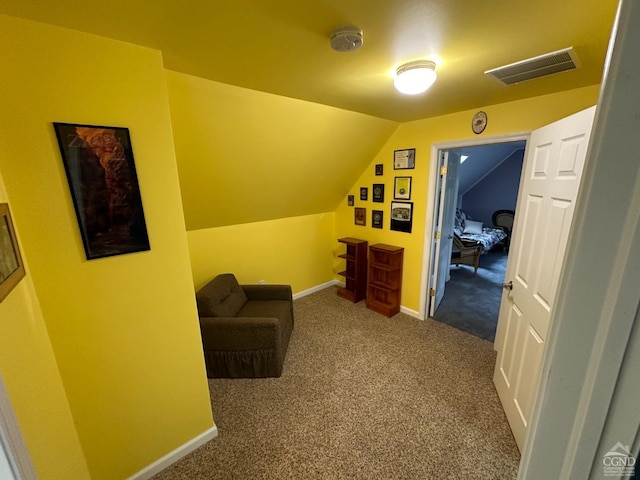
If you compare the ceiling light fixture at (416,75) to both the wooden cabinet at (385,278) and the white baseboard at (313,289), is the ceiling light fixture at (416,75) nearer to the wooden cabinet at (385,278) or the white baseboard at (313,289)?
the wooden cabinet at (385,278)

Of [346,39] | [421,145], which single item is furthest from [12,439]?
[421,145]

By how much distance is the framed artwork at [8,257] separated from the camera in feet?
2.78

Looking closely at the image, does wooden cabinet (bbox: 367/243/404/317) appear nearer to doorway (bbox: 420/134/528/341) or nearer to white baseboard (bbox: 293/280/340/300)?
doorway (bbox: 420/134/528/341)

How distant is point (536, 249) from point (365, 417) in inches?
64.8

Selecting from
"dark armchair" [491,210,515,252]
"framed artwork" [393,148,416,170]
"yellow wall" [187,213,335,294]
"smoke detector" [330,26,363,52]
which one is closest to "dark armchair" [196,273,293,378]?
"yellow wall" [187,213,335,294]

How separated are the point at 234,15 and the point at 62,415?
192 cm

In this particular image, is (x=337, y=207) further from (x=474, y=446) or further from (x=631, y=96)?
(x=631, y=96)

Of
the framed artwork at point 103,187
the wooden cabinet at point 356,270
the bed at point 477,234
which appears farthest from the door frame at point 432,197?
the framed artwork at point 103,187

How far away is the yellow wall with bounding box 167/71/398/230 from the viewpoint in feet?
6.05

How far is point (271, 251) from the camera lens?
11.6ft

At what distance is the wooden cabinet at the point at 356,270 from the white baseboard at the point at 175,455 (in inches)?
92.7

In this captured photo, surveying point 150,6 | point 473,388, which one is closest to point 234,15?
point 150,6

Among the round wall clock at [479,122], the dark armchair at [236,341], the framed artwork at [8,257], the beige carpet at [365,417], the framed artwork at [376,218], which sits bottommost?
the beige carpet at [365,417]

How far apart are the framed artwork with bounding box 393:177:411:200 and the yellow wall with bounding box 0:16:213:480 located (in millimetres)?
2508
